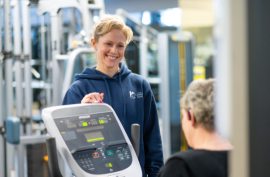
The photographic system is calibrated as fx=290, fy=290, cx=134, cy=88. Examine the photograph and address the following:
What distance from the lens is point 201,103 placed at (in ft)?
3.10

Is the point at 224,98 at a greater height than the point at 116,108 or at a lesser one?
greater

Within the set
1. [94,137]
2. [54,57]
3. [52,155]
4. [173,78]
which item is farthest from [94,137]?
[173,78]

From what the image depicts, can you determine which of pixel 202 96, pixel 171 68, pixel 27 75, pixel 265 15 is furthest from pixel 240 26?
pixel 171 68

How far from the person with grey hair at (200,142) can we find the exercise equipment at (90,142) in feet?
0.75

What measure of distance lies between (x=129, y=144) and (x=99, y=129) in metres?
0.14

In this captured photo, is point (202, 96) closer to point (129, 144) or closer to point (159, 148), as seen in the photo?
point (129, 144)

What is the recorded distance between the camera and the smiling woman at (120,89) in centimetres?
143

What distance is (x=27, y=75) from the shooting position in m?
2.77

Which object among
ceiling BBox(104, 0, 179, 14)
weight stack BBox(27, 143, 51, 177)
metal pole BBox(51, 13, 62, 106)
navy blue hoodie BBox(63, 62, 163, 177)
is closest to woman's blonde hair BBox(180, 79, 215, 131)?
navy blue hoodie BBox(63, 62, 163, 177)

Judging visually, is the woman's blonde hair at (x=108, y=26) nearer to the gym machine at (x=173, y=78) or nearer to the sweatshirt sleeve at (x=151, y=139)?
the sweatshirt sleeve at (x=151, y=139)

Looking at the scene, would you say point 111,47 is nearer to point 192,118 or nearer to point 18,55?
point 192,118

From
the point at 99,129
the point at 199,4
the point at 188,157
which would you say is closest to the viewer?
the point at 188,157

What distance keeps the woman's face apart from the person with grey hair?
57 cm

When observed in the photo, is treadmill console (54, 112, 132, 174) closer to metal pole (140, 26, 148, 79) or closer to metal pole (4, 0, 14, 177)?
metal pole (4, 0, 14, 177)
